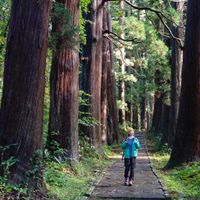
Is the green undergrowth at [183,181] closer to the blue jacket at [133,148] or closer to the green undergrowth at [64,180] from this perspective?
the blue jacket at [133,148]

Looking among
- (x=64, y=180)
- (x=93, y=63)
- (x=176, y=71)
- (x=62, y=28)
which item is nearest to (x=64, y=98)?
(x=62, y=28)

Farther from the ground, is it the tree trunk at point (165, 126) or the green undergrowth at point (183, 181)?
the tree trunk at point (165, 126)

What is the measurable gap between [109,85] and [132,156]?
55.2ft

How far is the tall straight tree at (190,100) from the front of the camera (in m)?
15.0

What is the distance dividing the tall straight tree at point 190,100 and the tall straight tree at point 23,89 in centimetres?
760

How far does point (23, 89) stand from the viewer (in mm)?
8336

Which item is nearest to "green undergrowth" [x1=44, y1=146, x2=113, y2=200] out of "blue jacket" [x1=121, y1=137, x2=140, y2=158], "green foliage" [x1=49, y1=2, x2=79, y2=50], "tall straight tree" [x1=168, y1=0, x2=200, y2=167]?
"blue jacket" [x1=121, y1=137, x2=140, y2=158]

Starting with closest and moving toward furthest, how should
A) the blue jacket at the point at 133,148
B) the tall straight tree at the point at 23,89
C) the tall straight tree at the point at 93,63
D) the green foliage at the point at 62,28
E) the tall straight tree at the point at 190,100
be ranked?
the tall straight tree at the point at 23,89 < the blue jacket at the point at 133,148 < the green foliage at the point at 62,28 < the tall straight tree at the point at 190,100 < the tall straight tree at the point at 93,63

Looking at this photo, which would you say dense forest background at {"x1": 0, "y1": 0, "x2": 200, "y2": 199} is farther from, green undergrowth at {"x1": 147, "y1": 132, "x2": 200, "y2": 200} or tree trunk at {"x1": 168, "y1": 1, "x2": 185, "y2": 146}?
green undergrowth at {"x1": 147, "y1": 132, "x2": 200, "y2": 200}

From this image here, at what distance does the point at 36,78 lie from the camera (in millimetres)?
8469

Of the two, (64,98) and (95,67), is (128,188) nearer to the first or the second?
(64,98)

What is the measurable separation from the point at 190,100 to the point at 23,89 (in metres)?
8.17

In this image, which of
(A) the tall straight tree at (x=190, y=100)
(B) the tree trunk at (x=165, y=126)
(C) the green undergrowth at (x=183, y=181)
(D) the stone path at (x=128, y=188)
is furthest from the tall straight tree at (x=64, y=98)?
(B) the tree trunk at (x=165, y=126)

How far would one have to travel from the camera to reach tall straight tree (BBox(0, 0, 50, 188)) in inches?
326
